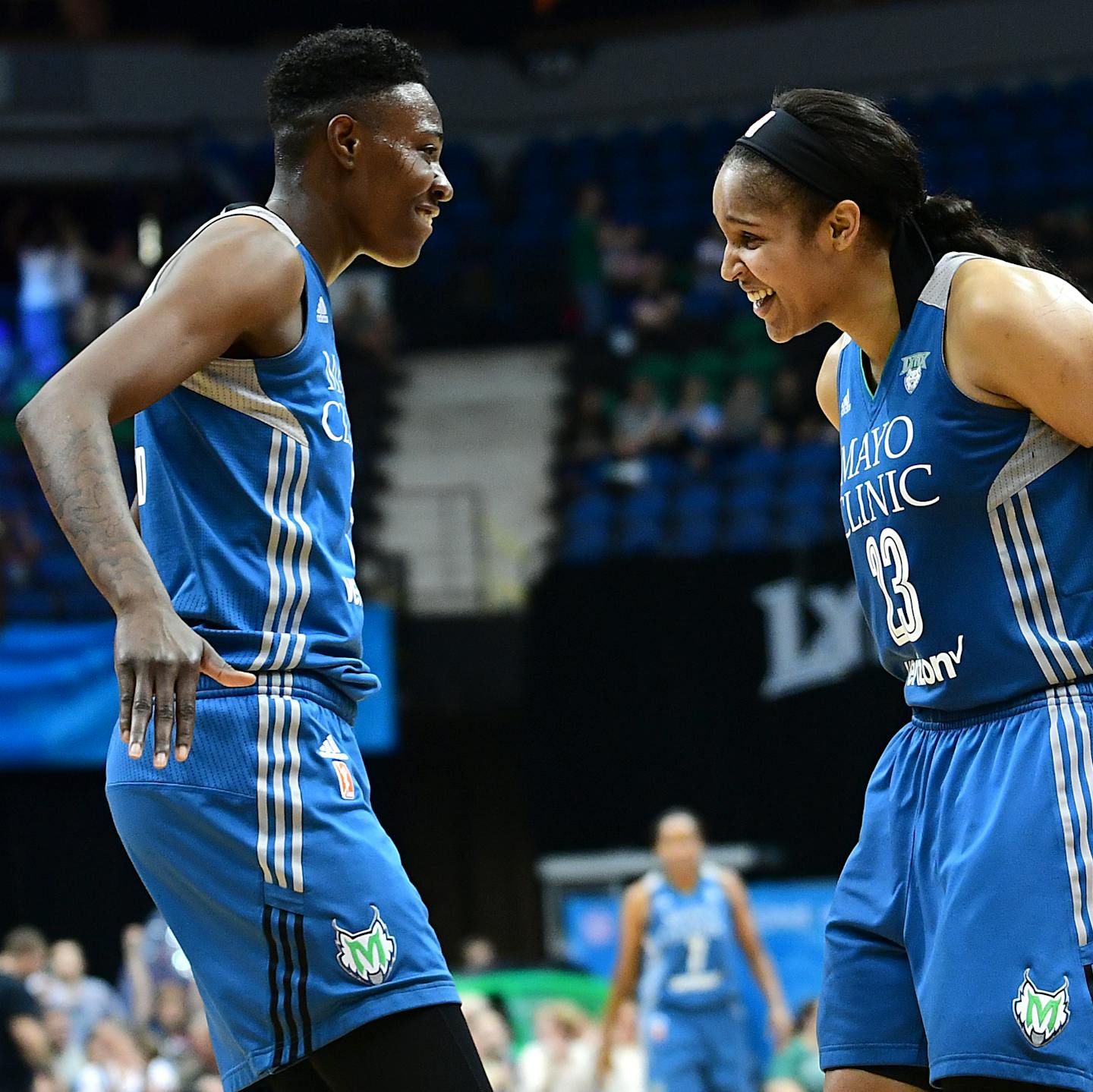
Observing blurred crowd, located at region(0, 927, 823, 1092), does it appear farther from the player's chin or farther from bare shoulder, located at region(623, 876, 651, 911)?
the player's chin

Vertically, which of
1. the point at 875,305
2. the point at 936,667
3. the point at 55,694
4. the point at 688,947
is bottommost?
the point at 688,947

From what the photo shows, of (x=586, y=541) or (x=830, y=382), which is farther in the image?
(x=586, y=541)

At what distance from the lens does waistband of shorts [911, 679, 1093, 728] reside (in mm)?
2523

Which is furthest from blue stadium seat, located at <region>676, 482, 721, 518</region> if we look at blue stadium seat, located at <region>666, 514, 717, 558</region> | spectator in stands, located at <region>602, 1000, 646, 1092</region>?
spectator in stands, located at <region>602, 1000, 646, 1092</region>

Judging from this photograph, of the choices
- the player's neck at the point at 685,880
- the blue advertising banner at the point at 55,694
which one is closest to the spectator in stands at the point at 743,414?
the blue advertising banner at the point at 55,694

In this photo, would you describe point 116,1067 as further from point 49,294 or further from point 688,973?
point 49,294

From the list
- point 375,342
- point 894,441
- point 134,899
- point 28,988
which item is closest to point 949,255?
point 894,441

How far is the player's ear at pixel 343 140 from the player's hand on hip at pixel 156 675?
2.93 ft

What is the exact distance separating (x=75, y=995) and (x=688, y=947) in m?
3.78

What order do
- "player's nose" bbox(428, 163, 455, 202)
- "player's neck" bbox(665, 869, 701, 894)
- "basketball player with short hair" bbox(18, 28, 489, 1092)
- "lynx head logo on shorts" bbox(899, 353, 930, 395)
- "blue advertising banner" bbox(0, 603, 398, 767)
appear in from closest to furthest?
"basketball player with short hair" bbox(18, 28, 489, 1092), "lynx head logo on shorts" bbox(899, 353, 930, 395), "player's nose" bbox(428, 163, 455, 202), "player's neck" bbox(665, 869, 701, 894), "blue advertising banner" bbox(0, 603, 398, 767)

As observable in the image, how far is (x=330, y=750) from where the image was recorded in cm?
259

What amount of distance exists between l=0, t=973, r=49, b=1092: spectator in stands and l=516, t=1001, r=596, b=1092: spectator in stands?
2.26 meters

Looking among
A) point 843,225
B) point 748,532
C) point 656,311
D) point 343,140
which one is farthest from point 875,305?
point 656,311

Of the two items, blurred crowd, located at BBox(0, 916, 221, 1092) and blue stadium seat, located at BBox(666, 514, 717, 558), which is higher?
blue stadium seat, located at BBox(666, 514, 717, 558)
